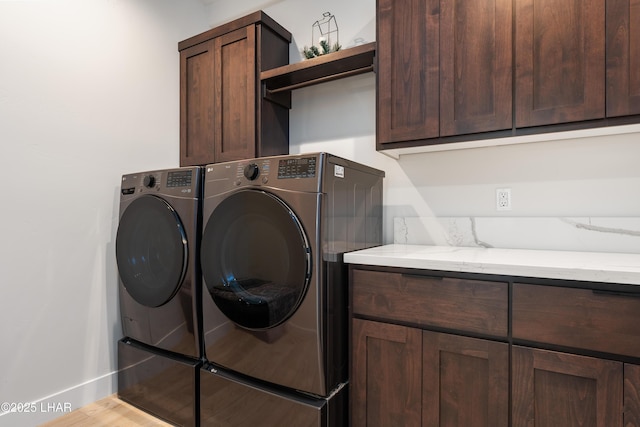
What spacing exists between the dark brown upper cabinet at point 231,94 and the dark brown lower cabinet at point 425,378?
1.41 metres

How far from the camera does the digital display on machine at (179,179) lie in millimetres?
1784

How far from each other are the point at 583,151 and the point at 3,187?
2837 millimetres

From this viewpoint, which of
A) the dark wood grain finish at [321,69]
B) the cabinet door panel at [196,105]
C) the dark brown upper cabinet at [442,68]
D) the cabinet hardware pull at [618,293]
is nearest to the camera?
the cabinet hardware pull at [618,293]

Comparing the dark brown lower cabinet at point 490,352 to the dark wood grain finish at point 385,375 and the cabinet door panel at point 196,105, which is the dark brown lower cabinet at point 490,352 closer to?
the dark wood grain finish at point 385,375

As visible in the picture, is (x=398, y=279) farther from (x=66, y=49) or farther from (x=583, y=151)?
(x=66, y=49)

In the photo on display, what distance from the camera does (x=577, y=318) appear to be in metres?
1.09

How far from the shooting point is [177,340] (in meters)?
1.82

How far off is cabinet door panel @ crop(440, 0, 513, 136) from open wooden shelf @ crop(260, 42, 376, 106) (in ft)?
1.43

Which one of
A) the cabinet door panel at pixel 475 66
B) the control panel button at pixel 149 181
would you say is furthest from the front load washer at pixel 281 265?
the cabinet door panel at pixel 475 66

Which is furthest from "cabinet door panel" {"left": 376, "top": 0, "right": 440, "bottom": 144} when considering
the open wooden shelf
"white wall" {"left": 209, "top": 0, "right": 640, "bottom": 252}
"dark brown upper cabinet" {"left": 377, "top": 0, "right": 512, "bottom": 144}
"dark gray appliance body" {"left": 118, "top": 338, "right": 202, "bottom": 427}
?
"dark gray appliance body" {"left": 118, "top": 338, "right": 202, "bottom": 427}

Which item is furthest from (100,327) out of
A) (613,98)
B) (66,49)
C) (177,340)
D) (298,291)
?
(613,98)

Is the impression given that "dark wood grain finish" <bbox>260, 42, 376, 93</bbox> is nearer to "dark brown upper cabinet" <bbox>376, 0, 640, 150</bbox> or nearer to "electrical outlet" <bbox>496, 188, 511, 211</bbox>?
"dark brown upper cabinet" <bbox>376, 0, 640, 150</bbox>

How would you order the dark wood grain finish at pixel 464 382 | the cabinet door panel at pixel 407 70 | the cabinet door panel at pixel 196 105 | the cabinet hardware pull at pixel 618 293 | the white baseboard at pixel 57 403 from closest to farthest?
the cabinet hardware pull at pixel 618 293 < the dark wood grain finish at pixel 464 382 < the cabinet door panel at pixel 407 70 < the white baseboard at pixel 57 403 < the cabinet door panel at pixel 196 105

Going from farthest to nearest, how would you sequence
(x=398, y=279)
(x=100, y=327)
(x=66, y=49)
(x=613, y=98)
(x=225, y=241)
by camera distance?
1. (x=100, y=327)
2. (x=66, y=49)
3. (x=225, y=241)
4. (x=398, y=279)
5. (x=613, y=98)
